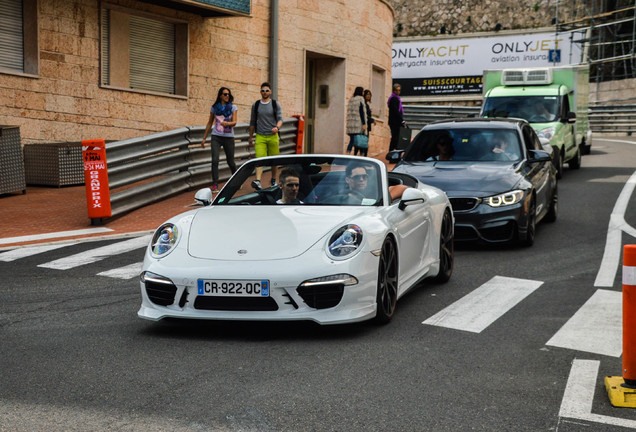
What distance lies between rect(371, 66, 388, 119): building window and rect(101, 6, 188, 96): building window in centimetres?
912

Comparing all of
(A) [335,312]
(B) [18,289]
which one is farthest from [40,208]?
(A) [335,312]

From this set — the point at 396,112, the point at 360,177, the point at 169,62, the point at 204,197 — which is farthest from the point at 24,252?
the point at 396,112

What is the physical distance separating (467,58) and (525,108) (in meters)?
27.7

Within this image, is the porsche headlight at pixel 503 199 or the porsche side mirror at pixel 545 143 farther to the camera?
the porsche side mirror at pixel 545 143

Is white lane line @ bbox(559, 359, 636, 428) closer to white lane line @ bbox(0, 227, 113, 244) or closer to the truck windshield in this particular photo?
white lane line @ bbox(0, 227, 113, 244)

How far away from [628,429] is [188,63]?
1696 centimetres

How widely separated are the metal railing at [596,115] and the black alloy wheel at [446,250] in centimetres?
3080

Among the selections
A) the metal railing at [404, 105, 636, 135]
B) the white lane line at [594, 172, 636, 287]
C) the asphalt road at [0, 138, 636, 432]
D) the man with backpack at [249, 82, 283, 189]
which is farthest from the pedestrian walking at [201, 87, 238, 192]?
the metal railing at [404, 105, 636, 135]

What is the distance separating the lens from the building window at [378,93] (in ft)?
93.2

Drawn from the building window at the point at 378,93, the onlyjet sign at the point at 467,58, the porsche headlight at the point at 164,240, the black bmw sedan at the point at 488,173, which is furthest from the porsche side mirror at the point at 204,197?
the onlyjet sign at the point at 467,58

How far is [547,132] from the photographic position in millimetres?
19281

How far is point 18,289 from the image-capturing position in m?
8.12

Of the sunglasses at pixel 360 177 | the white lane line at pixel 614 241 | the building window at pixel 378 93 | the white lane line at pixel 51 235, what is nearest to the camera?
the sunglasses at pixel 360 177

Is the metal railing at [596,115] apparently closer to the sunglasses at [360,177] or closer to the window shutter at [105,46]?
the window shutter at [105,46]
